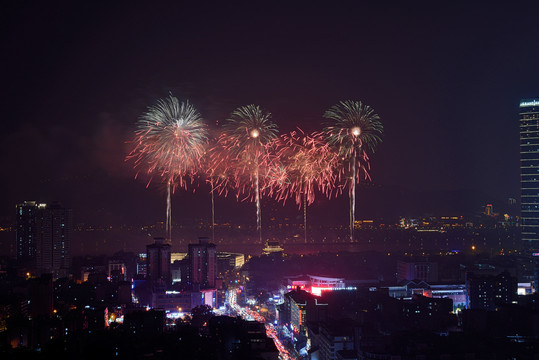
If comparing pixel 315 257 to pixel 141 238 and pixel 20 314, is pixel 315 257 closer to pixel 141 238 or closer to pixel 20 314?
pixel 141 238

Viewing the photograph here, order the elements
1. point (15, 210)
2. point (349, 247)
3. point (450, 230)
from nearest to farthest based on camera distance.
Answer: point (15, 210), point (349, 247), point (450, 230)

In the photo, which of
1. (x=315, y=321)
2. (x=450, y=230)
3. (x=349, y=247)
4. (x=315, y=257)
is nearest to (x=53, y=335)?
(x=315, y=321)

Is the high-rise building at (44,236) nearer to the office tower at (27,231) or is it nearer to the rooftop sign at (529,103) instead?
the office tower at (27,231)

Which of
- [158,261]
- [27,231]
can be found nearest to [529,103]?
[158,261]

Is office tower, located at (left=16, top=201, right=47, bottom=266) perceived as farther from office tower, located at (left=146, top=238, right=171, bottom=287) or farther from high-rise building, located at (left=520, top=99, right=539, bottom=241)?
high-rise building, located at (left=520, top=99, right=539, bottom=241)

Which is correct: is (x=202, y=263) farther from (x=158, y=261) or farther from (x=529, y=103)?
(x=529, y=103)

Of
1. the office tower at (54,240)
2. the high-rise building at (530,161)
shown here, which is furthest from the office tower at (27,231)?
the high-rise building at (530,161)
